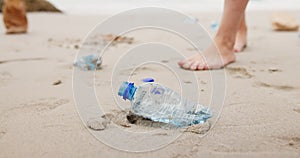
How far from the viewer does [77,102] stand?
1307 millimetres

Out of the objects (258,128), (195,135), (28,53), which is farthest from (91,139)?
(28,53)

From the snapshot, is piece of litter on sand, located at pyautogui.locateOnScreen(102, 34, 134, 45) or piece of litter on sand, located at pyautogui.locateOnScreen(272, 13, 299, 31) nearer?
piece of litter on sand, located at pyautogui.locateOnScreen(102, 34, 134, 45)

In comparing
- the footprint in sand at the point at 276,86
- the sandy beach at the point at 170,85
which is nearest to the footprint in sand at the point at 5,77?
Answer: the sandy beach at the point at 170,85

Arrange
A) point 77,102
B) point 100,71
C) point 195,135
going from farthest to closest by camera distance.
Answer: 1. point 100,71
2. point 77,102
3. point 195,135

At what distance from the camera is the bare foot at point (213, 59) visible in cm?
190

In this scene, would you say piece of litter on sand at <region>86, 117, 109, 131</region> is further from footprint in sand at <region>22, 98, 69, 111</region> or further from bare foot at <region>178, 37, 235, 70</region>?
bare foot at <region>178, 37, 235, 70</region>

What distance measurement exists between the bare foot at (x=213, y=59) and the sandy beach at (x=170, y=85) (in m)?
0.06

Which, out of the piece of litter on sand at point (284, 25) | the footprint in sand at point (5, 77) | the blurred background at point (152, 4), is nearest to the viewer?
the footprint in sand at point (5, 77)

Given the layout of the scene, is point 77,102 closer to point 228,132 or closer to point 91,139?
point 91,139

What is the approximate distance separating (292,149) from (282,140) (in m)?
0.06

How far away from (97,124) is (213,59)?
3.46 ft

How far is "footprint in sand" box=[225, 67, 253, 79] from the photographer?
1.70 meters

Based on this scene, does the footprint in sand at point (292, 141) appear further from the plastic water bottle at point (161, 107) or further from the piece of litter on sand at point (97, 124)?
the piece of litter on sand at point (97, 124)

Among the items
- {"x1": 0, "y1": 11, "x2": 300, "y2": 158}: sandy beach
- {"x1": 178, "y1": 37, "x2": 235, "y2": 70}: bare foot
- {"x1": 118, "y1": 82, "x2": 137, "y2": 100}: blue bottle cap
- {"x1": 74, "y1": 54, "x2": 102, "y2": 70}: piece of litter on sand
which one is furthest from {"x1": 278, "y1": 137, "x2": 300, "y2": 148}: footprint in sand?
{"x1": 74, "y1": 54, "x2": 102, "y2": 70}: piece of litter on sand
